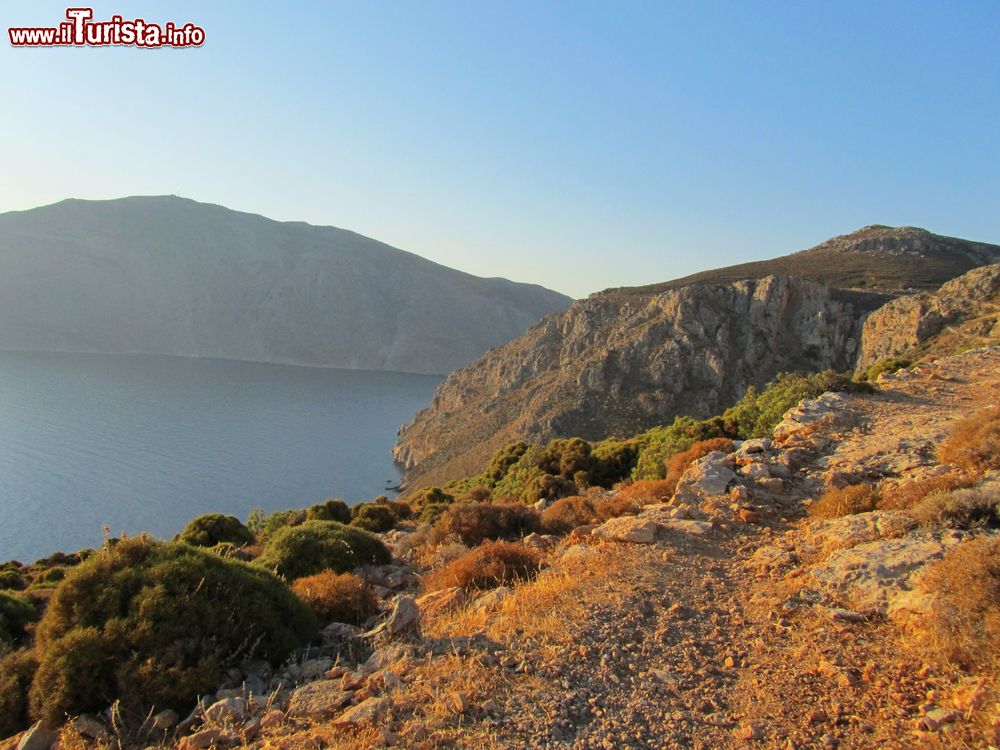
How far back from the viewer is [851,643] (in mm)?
4719

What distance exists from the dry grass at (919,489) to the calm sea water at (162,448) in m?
20.5

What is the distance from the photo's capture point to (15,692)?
5.19 meters

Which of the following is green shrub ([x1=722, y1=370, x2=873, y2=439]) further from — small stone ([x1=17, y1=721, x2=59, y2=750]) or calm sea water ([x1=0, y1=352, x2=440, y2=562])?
calm sea water ([x1=0, y1=352, x2=440, y2=562])

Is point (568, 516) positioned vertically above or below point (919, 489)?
below

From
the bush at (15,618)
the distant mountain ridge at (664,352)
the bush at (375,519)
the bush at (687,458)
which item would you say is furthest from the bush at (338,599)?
the distant mountain ridge at (664,352)

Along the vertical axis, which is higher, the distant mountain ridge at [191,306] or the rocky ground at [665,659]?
the distant mountain ridge at [191,306]

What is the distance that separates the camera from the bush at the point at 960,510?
606 cm

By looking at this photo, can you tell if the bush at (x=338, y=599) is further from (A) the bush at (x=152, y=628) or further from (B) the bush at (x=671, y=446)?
(B) the bush at (x=671, y=446)

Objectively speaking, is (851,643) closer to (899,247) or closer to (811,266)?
(811,266)

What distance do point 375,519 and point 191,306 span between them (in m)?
182

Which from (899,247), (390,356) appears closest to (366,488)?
(899,247)

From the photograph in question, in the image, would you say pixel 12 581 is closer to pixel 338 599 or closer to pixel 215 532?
pixel 215 532

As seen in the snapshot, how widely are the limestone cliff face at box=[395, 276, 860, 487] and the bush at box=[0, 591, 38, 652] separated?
37.5 meters

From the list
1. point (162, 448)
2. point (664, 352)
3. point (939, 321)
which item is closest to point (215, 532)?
point (664, 352)
